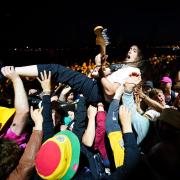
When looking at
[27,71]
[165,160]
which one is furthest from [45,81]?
[165,160]

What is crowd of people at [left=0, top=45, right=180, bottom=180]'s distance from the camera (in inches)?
69.2

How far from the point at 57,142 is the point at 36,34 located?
5566mm

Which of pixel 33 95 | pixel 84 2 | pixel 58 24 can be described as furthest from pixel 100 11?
pixel 33 95

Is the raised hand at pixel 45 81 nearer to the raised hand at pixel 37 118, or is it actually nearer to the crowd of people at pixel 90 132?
the crowd of people at pixel 90 132

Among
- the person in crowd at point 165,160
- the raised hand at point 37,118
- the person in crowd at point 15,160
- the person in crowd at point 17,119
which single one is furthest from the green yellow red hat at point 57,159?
the person in crowd at point 165,160

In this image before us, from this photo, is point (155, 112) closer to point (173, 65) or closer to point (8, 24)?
point (173, 65)

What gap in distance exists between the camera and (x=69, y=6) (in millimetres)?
7395

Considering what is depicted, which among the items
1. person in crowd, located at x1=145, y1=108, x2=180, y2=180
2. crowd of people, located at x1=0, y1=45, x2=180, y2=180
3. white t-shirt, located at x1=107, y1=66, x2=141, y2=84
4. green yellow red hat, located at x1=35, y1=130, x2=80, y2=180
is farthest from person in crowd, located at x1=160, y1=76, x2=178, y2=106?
person in crowd, located at x1=145, y1=108, x2=180, y2=180

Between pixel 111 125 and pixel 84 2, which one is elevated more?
pixel 84 2

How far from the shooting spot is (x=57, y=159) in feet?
5.78

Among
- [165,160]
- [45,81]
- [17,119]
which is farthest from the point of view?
[45,81]

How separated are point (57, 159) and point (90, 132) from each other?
647 millimetres

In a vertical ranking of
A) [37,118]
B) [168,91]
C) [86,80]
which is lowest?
[168,91]

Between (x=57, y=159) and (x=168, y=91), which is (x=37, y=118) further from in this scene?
(x=168, y=91)
